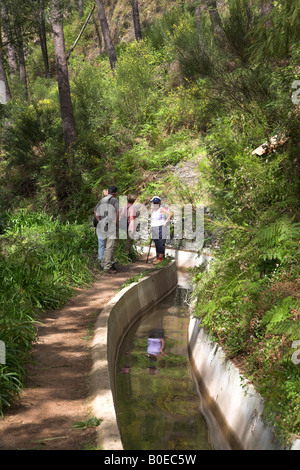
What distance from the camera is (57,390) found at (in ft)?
22.4

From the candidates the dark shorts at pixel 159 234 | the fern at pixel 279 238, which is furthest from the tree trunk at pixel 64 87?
the fern at pixel 279 238

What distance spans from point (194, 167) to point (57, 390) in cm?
1553

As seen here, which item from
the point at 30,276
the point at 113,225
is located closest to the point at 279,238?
the point at 30,276

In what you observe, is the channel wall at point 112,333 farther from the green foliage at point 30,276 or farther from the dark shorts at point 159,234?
the green foliage at point 30,276

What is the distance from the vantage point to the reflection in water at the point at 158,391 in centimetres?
700

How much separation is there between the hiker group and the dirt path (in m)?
3.37

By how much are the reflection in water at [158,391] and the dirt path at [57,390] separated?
31.8 inches

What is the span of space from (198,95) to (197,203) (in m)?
6.38

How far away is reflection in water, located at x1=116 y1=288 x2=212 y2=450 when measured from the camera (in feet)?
23.0

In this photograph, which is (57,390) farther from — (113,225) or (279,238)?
(113,225)

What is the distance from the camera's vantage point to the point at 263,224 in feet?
27.2
